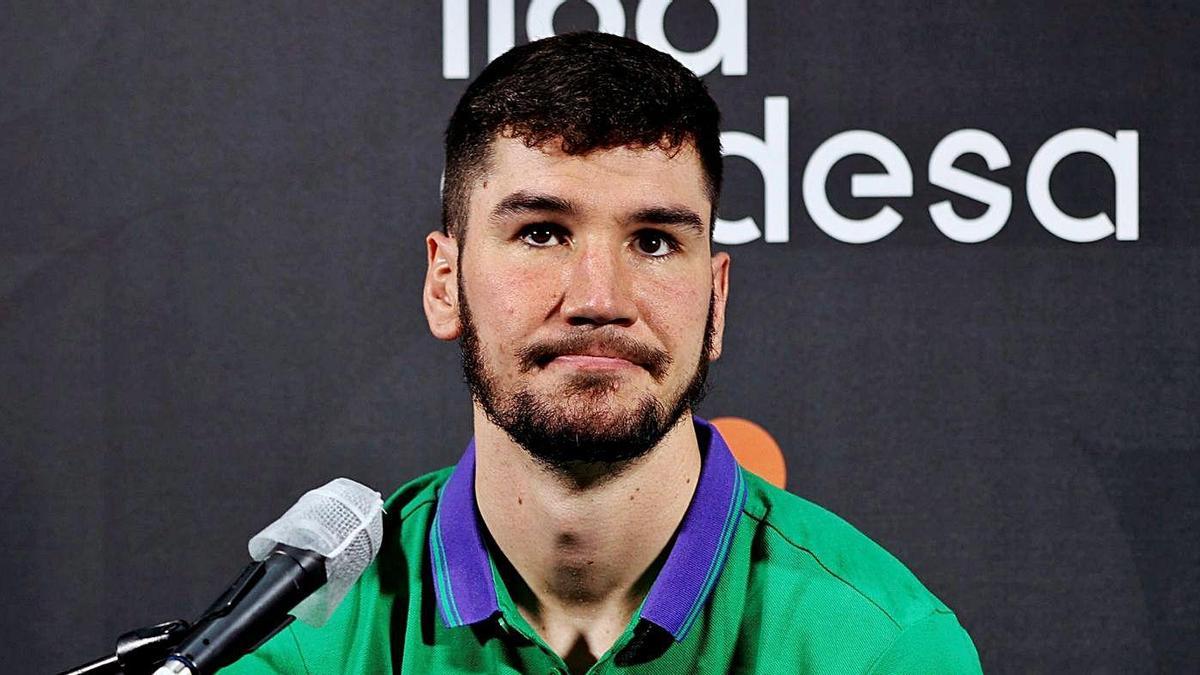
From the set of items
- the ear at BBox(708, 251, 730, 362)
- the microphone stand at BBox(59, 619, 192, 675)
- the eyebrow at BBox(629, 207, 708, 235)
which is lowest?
the microphone stand at BBox(59, 619, 192, 675)

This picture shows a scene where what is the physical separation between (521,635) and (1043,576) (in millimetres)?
984

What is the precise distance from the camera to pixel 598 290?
4.33ft

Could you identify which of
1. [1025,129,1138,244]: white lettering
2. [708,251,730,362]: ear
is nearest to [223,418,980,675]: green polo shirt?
[708,251,730,362]: ear

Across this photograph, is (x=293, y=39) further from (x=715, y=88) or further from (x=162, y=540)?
(x=162, y=540)

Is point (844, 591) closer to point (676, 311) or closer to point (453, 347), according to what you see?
point (676, 311)

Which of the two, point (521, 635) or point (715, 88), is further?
point (715, 88)

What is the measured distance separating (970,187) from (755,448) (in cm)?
52

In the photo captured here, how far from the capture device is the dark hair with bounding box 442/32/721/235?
1385 mm

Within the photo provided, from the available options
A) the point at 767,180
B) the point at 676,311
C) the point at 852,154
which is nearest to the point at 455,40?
the point at 767,180

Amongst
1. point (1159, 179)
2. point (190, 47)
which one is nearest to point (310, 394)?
point (190, 47)

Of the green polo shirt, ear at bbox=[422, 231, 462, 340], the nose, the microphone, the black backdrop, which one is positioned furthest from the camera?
the black backdrop

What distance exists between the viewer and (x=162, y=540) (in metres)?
2.12

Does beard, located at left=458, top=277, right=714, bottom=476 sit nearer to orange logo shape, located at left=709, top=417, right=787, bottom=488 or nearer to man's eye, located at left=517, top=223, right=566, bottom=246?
man's eye, located at left=517, top=223, right=566, bottom=246

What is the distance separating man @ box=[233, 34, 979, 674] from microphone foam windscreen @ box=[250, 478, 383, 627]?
0.33 meters
